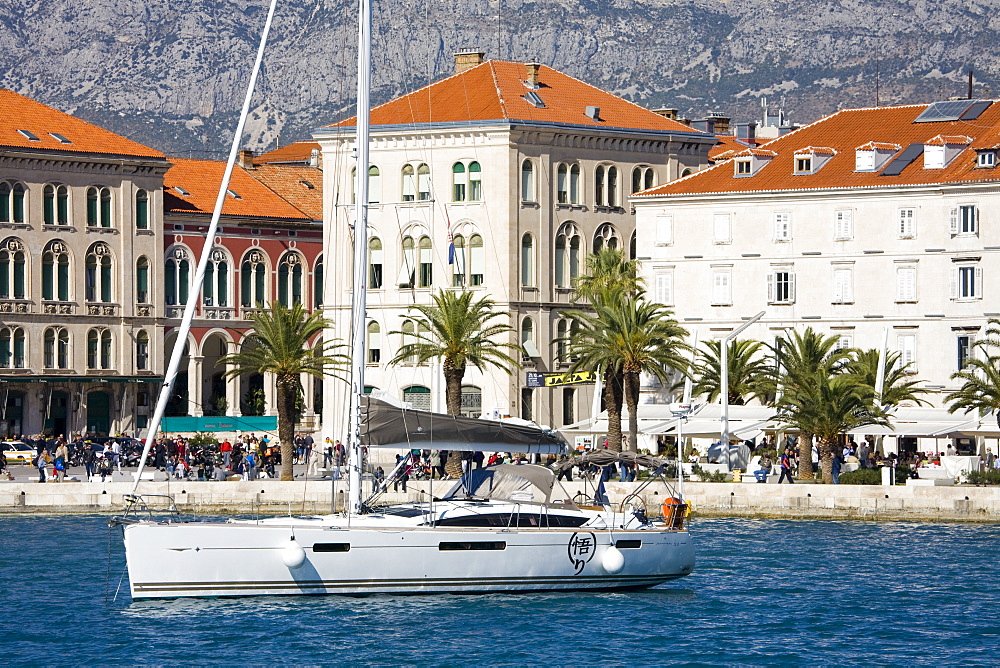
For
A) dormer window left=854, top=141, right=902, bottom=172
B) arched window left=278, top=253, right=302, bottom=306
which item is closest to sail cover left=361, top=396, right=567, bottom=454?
dormer window left=854, top=141, right=902, bottom=172

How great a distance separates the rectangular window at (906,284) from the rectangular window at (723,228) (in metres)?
7.32

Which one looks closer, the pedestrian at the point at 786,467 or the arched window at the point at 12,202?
the pedestrian at the point at 786,467

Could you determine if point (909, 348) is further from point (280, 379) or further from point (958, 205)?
point (280, 379)

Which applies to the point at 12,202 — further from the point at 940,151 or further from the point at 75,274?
the point at 940,151

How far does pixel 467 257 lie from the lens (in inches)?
3910

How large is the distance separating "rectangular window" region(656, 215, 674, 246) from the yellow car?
27276mm

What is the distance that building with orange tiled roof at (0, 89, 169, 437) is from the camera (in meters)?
107

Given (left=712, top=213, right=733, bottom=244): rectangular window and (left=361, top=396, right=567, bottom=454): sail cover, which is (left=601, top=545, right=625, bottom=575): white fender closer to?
(left=361, top=396, right=567, bottom=454): sail cover

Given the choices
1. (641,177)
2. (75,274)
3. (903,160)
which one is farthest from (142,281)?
(903,160)

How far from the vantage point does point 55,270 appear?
109m

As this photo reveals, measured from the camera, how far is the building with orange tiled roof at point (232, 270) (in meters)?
115

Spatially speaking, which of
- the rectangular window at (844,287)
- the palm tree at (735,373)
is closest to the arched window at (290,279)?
the palm tree at (735,373)

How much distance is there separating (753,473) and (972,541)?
11799 mm

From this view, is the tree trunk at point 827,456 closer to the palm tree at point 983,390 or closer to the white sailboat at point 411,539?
the palm tree at point 983,390
